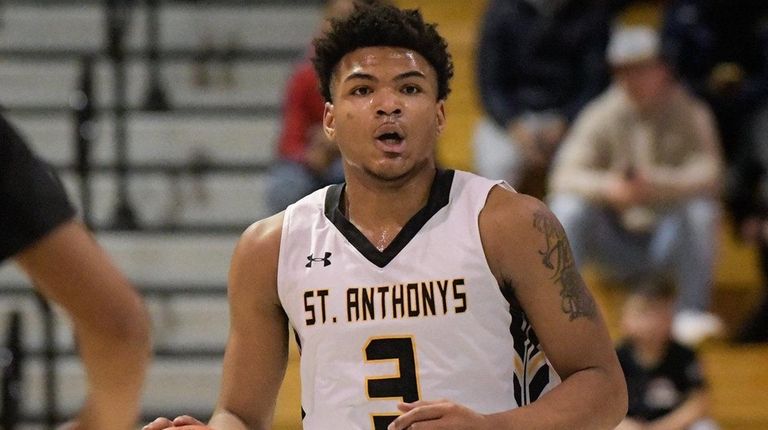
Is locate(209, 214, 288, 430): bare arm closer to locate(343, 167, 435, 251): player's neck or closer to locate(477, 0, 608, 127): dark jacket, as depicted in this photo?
locate(343, 167, 435, 251): player's neck

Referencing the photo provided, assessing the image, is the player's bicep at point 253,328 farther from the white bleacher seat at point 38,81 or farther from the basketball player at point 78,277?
the white bleacher seat at point 38,81

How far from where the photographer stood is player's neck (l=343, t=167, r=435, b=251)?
3258mm

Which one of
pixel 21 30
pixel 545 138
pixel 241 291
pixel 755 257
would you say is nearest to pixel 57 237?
pixel 241 291

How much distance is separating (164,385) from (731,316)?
2.73m

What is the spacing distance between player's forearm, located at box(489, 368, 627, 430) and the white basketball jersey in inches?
5.6

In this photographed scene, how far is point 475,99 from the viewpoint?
790cm

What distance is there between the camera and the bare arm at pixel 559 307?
121 inches

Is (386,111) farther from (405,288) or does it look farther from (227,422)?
(227,422)

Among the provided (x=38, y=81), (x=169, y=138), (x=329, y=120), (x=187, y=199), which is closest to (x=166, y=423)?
(x=329, y=120)

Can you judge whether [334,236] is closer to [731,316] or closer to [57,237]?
[57,237]

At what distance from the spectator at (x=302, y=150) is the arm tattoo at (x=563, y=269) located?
3.47 meters

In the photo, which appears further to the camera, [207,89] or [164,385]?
[207,89]

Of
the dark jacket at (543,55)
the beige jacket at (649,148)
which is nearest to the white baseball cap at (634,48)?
the beige jacket at (649,148)

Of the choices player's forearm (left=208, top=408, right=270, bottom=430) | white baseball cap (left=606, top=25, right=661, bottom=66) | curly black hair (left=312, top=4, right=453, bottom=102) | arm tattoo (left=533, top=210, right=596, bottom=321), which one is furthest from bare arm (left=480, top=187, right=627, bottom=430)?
white baseball cap (left=606, top=25, right=661, bottom=66)
